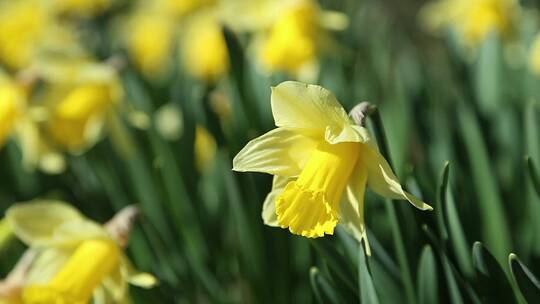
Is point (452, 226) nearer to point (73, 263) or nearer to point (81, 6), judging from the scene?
point (73, 263)

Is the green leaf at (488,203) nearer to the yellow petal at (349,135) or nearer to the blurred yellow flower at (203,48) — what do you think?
the yellow petal at (349,135)

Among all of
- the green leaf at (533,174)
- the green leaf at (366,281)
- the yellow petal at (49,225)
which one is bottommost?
the green leaf at (366,281)

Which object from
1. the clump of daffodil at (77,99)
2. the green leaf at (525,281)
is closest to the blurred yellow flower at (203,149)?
the clump of daffodil at (77,99)

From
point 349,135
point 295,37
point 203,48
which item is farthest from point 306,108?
point 203,48

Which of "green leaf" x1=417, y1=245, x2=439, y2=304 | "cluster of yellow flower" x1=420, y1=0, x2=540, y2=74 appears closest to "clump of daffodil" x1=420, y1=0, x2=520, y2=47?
"cluster of yellow flower" x1=420, y1=0, x2=540, y2=74

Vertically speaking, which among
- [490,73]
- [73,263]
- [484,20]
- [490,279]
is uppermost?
[484,20]

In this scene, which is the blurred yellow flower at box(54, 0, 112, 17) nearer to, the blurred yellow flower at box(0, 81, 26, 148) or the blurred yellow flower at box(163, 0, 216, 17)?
the blurred yellow flower at box(163, 0, 216, 17)
